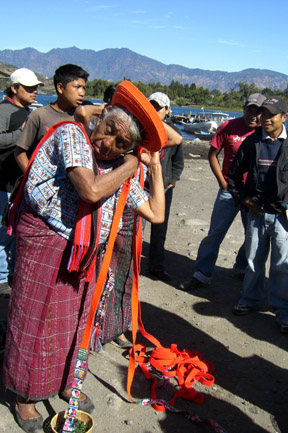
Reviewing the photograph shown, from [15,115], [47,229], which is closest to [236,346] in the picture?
[47,229]

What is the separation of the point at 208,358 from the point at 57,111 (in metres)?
2.55

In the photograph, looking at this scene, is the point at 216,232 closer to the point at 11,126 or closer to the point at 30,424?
the point at 11,126

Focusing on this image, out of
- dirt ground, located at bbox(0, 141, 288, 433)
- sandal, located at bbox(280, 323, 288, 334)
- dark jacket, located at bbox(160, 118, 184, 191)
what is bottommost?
dirt ground, located at bbox(0, 141, 288, 433)

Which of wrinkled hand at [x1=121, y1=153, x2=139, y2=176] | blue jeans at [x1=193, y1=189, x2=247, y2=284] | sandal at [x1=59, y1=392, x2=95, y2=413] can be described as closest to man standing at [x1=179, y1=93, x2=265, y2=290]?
blue jeans at [x1=193, y1=189, x2=247, y2=284]

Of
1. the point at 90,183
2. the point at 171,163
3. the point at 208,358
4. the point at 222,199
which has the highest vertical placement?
the point at 90,183

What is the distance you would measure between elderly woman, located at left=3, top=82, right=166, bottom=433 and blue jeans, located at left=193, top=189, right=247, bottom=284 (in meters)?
2.37

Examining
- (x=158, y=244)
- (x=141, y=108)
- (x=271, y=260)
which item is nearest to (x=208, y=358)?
(x=271, y=260)

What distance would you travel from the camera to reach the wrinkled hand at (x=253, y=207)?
4.23 metres

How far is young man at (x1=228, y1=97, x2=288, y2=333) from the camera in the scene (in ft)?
13.4

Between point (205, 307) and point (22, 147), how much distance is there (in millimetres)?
2456

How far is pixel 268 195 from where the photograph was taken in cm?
420

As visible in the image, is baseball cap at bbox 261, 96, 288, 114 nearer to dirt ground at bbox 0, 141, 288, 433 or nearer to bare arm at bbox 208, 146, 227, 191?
bare arm at bbox 208, 146, 227, 191

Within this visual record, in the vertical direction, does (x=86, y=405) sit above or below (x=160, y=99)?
below

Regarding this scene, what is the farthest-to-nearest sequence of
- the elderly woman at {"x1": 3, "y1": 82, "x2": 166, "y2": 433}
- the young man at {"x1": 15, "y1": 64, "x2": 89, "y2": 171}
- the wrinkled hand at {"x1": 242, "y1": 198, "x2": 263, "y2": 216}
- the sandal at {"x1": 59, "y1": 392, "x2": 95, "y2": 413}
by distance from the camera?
the wrinkled hand at {"x1": 242, "y1": 198, "x2": 263, "y2": 216} → the young man at {"x1": 15, "y1": 64, "x2": 89, "y2": 171} → the sandal at {"x1": 59, "y1": 392, "x2": 95, "y2": 413} → the elderly woman at {"x1": 3, "y1": 82, "x2": 166, "y2": 433}
